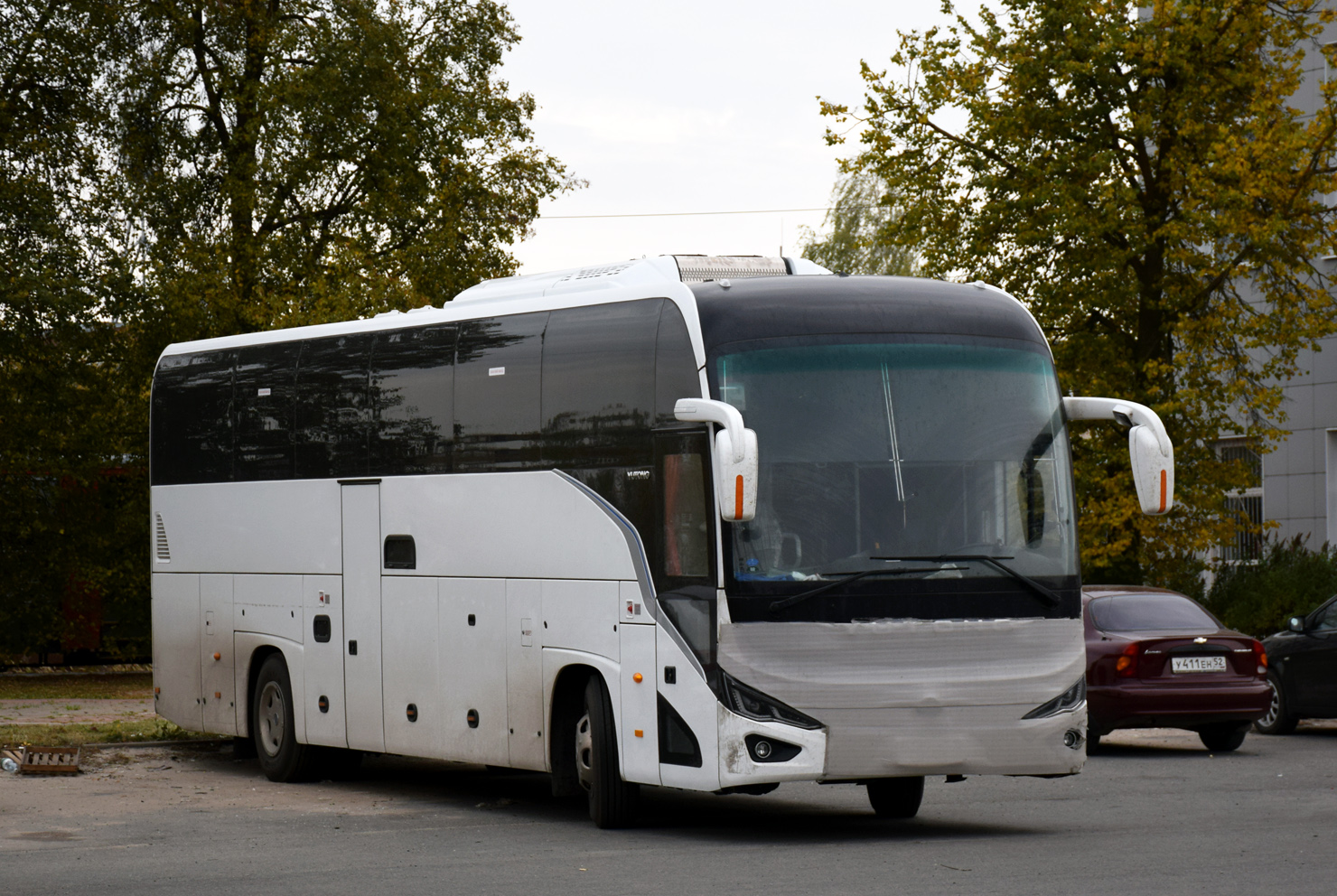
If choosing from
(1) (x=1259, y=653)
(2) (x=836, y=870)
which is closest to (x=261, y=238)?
(1) (x=1259, y=653)

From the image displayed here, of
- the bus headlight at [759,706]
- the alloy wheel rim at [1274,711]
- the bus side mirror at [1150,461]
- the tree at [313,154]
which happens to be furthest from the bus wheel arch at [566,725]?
the tree at [313,154]

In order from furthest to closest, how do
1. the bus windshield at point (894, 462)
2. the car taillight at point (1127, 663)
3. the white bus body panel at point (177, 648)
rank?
the car taillight at point (1127, 663), the white bus body panel at point (177, 648), the bus windshield at point (894, 462)

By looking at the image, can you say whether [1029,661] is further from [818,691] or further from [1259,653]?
[1259,653]

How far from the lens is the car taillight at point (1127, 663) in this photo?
18.3 m

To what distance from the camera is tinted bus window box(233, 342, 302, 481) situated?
53.7ft

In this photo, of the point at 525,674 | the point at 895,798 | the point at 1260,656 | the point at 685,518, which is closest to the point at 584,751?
the point at 525,674

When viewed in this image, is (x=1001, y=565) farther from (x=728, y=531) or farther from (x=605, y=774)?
(x=605, y=774)

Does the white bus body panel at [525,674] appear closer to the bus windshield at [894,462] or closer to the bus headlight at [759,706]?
the bus headlight at [759,706]

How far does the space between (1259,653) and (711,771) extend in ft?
28.2

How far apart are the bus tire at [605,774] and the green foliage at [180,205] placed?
742 inches

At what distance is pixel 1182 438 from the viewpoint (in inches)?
1123

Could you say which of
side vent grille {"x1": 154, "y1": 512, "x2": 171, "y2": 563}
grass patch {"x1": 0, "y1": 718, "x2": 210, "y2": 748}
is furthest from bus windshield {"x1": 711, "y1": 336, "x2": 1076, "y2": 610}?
grass patch {"x1": 0, "y1": 718, "x2": 210, "y2": 748}

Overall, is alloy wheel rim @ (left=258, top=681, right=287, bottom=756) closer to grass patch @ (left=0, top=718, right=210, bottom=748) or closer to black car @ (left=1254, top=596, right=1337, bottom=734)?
grass patch @ (left=0, top=718, right=210, bottom=748)

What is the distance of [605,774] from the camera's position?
41.5ft
